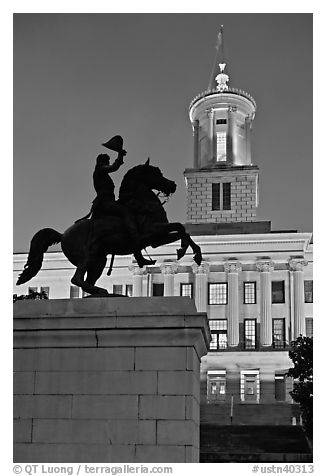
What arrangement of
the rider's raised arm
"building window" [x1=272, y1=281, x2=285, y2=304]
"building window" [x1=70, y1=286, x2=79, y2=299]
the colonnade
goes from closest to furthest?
the rider's raised arm
the colonnade
"building window" [x1=70, y1=286, x2=79, y2=299]
"building window" [x1=272, y1=281, x2=285, y2=304]

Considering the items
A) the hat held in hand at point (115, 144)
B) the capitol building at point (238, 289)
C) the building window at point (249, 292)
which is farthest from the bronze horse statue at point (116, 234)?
the building window at point (249, 292)

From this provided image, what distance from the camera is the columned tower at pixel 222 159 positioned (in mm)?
79688

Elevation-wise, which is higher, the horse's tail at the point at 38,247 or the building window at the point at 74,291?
the building window at the point at 74,291

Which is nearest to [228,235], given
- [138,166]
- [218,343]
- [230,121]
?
[218,343]

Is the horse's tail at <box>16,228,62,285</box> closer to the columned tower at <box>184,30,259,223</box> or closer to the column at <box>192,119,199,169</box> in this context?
the columned tower at <box>184,30,259,223</box>

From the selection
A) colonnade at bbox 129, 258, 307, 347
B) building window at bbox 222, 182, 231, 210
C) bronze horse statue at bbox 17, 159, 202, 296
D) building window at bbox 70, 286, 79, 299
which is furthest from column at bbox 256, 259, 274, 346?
bronze horse statue at bbox 17, 159, 202, 296

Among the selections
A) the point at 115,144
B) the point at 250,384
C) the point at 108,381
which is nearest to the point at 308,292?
the point at 250,384

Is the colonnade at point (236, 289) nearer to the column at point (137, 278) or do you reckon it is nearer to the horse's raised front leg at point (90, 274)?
the column at point (137, 278)

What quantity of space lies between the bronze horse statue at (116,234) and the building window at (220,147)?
67.5m

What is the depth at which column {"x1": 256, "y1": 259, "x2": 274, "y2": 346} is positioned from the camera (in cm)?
6902

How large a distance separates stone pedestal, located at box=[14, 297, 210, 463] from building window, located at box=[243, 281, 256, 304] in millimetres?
57857

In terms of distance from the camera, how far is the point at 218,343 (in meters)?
69.4

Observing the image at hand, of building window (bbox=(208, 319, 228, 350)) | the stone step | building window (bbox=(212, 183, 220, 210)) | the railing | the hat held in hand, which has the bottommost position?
the stone step
